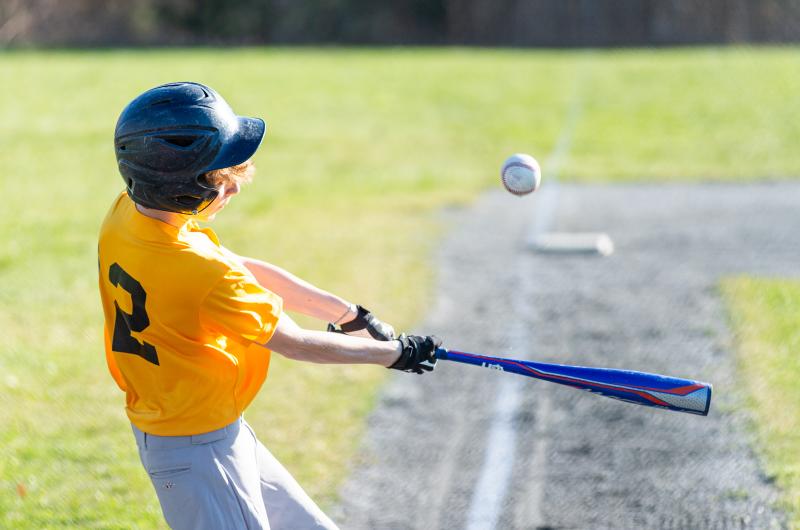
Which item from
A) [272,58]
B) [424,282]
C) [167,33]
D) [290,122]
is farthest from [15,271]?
[167,33]

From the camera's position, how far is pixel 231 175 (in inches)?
140

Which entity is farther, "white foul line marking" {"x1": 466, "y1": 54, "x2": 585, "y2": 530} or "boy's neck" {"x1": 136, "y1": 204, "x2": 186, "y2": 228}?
"white foul line marking" {"x1": 466, "y1": 54, "x2": 585, "y2": 530}

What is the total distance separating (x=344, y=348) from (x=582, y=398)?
378cm

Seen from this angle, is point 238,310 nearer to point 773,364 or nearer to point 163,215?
point 163,215

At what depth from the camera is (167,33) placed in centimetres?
3619

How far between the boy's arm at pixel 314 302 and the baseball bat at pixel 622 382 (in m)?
0.38

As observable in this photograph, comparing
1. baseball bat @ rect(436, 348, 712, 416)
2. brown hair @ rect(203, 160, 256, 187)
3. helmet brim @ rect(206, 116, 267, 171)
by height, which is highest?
helmet brim @ rect(206, 116, 267, 171)

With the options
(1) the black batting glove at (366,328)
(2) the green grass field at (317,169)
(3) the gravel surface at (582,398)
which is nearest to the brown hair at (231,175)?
(1) the black batting glove at (366,328)

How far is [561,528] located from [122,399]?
3.57 meters

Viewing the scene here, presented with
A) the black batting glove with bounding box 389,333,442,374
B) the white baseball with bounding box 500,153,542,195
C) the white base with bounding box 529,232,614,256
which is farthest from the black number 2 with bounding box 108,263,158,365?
the white base with bounding box 529,232,614,256

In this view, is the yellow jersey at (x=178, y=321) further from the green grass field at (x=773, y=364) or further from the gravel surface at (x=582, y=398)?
the green grass field at (x=773, y=364)

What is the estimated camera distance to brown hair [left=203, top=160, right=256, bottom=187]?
137 inches

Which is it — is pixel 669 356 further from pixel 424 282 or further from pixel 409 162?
pixel 409 162

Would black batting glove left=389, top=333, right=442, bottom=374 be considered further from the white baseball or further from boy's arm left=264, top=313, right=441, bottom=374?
the white baseball
